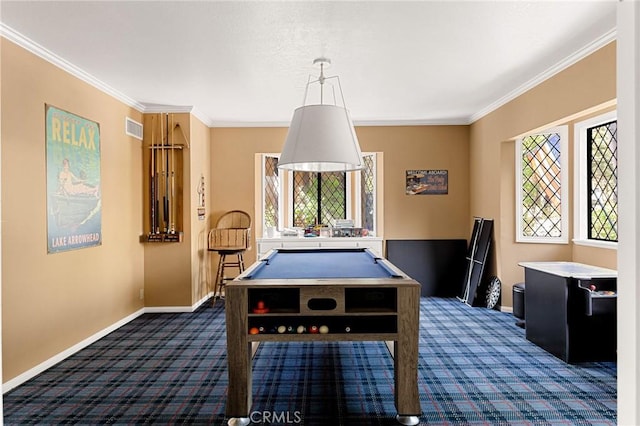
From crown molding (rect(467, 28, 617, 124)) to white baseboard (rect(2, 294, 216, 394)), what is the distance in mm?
4791

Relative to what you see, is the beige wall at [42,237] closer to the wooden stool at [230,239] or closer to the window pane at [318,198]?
the wooden stool at [230,239]

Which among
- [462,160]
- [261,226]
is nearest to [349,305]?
[261,226]

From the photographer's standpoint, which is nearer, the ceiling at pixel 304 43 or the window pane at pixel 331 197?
the ceiling at pixel 304 43

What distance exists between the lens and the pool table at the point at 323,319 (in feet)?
8.14

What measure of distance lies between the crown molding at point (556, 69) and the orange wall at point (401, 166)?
33.5 inches

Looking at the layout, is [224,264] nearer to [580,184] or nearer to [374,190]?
[374,190]

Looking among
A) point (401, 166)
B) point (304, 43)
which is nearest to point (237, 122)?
point (401, 166)

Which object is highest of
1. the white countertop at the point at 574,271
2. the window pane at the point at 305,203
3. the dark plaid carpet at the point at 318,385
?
the window pane at the point at 305,203

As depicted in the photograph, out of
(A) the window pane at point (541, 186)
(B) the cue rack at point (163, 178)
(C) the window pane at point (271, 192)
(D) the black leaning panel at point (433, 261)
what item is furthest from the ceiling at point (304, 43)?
(D) the black leaning panel at point (433, 261)

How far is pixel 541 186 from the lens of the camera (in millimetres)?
4902

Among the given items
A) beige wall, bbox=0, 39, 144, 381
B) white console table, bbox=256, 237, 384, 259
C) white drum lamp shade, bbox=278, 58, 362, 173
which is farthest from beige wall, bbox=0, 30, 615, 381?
white drum lamp shade, bbox=278, 58, 362, 173

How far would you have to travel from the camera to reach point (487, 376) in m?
3.12

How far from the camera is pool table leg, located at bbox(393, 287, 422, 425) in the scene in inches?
97.4

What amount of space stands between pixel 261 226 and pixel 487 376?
3982mm
